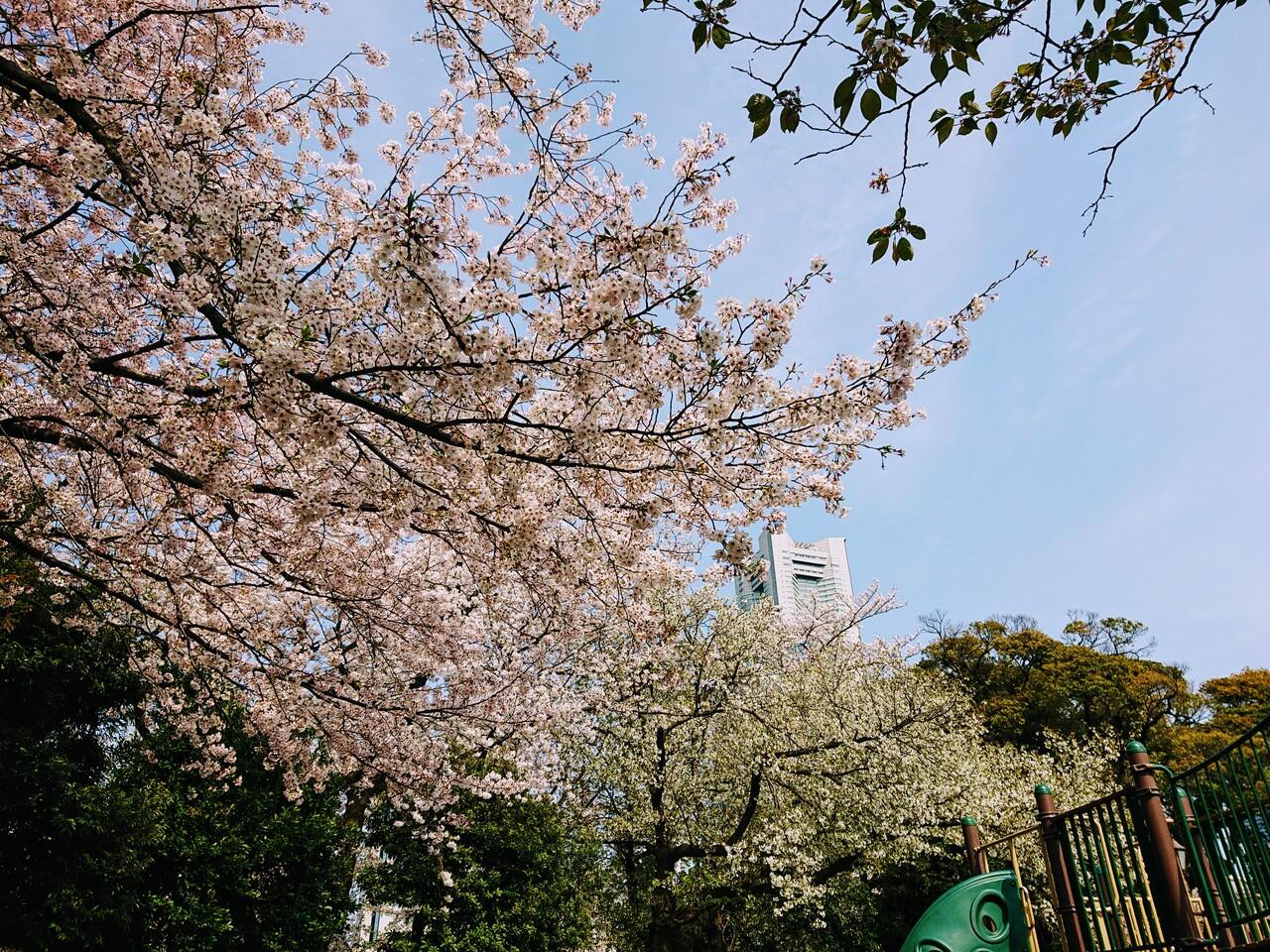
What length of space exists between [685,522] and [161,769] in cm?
600

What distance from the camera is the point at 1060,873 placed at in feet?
16.3

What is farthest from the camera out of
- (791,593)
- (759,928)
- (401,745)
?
(791,593)

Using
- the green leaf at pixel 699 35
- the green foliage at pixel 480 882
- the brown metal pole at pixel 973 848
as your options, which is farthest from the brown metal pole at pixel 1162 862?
the green foliage at pixel 480 882

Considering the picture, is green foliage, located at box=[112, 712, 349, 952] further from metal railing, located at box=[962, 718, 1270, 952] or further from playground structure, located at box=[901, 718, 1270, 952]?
metal railing, located at box=[962, 718, 1270, 952]

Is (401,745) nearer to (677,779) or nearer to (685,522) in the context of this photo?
(685,522)

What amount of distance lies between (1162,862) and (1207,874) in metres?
0.23

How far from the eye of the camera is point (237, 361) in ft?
11.1

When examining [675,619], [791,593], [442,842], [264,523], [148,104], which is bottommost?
[442,842]

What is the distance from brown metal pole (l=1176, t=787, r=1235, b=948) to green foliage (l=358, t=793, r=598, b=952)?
7322mm

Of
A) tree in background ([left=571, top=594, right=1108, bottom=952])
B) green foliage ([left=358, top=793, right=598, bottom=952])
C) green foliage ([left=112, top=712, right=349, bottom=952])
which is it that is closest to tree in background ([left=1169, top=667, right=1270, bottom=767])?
tree in background ([left=571, top=594, right=1108, bottom=952])

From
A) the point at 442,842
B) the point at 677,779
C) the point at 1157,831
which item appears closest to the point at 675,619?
the point at 677,779

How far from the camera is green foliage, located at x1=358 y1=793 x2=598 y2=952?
9211 millimetres

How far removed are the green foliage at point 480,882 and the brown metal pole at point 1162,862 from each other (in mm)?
7148

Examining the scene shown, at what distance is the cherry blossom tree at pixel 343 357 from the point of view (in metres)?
3.35
